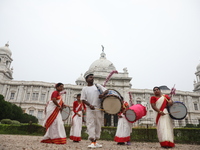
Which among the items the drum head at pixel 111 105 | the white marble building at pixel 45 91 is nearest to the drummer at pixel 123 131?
the drum head at pixel 111 105

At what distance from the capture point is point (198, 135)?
8250mm

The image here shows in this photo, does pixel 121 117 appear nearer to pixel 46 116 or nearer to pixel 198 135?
pixel 46 116

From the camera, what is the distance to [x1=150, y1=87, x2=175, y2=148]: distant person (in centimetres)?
482

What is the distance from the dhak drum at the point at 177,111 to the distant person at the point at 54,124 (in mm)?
3753

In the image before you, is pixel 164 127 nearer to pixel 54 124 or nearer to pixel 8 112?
pixel 54 124

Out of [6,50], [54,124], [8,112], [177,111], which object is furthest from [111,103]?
[6,50]

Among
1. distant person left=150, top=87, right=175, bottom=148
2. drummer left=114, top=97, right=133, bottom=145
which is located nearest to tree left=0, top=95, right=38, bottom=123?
drummer left=114, top=97, right=133, bottom=145

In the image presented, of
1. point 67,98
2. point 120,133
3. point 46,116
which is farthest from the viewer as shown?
point 67,98

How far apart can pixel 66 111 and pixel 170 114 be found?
456 centimetres

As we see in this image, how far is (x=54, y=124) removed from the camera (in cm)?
487

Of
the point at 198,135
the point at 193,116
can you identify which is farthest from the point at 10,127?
the point at 193,116

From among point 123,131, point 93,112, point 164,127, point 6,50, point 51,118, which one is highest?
point 6,50

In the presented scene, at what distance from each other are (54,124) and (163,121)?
3673mm

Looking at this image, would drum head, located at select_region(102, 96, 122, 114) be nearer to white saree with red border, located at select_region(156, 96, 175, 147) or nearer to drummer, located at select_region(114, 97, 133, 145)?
drummer, located at select_region(114, 97, 133, 145)
